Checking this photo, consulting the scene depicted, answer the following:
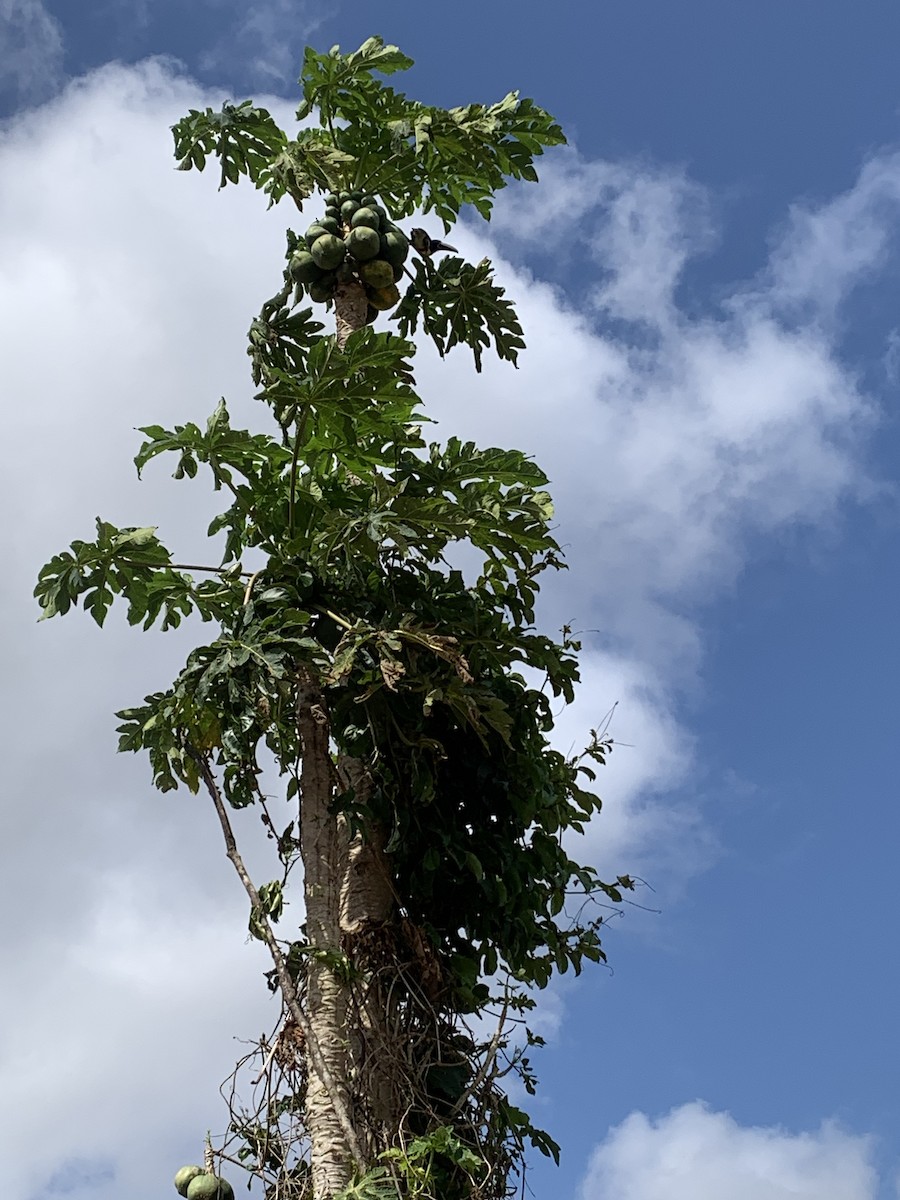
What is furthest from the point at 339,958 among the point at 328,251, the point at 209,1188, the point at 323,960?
the point at 328,251

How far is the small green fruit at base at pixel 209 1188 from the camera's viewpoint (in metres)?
3.91

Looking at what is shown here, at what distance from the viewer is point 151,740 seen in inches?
172

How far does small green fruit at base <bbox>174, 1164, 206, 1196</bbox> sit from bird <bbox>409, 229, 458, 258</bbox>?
3603 mm

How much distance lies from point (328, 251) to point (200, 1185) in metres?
3.30

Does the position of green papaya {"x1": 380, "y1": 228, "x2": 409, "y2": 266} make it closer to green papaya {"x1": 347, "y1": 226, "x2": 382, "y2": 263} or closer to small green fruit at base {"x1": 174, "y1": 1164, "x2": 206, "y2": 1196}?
green papaya {"x1": 347, "y1": 226, "x2": 382, "y2": 263}

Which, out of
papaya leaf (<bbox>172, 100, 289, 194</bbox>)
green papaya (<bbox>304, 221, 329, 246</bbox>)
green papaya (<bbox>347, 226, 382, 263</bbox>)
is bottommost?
green papaya (<bbox>347, 226, 382, 263</bbox>)

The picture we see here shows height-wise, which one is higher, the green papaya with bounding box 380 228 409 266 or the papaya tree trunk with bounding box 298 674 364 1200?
the green papaya with bounding box 380 228 409 266

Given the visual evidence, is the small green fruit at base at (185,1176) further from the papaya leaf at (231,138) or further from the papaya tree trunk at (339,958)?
the papaya leaf at (231,138)

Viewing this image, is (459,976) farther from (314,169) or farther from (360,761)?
(314,169)

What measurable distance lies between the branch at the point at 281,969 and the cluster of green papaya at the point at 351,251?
2037 millimetres

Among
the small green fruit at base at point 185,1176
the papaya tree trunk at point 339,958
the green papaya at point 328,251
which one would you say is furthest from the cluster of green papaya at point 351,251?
the small green fruit at base at point 185,1176

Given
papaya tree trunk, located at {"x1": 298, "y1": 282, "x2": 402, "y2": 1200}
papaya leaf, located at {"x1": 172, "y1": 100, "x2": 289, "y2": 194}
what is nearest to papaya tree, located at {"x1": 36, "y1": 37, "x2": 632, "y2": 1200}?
papaya tree trunk, located at {"x1": 298, "y1": 282, "x2": 402, "y2": 1200}

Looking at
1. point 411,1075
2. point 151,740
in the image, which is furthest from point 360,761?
point 411,1075

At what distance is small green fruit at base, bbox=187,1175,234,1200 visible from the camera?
391 centimetres
